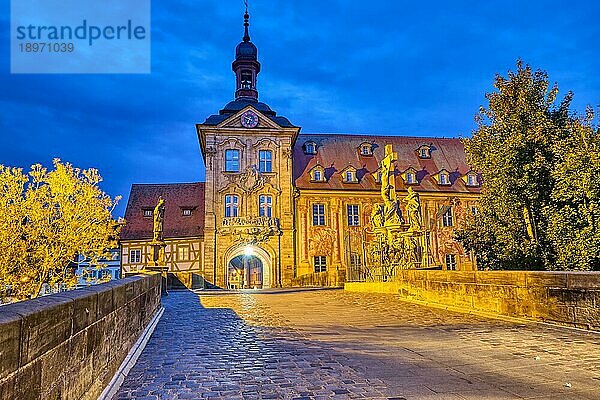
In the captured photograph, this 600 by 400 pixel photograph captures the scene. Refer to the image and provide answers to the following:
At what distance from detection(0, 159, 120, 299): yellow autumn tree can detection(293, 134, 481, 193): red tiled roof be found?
14.6 m

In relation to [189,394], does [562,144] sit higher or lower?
higher

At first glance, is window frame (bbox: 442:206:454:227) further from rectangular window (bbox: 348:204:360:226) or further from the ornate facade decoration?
the ornate facade decoration

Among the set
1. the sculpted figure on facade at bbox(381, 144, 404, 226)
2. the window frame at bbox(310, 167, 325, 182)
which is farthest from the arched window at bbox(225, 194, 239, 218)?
the sculpted figure on facade at bbox(381, 144, 404, 226)

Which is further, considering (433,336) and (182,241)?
(182,241)

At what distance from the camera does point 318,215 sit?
39.1 meters

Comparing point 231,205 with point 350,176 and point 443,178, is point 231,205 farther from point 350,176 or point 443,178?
point 443,178

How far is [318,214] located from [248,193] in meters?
5.43

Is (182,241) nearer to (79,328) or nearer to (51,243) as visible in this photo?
(51,243)

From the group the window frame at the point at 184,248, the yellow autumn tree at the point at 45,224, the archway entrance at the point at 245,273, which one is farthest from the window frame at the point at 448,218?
the yellow autumn tree at the point at 45,224

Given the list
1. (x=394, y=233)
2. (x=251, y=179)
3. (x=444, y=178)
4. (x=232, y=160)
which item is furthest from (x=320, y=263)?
(x=394, y=233)

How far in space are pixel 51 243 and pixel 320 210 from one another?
18.3m

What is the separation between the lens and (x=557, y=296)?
368 inches

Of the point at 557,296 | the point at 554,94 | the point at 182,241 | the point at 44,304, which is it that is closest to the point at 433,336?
the point at 557,296

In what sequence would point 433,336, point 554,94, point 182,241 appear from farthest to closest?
point 182,241 < point 554,94 < point 433,336
